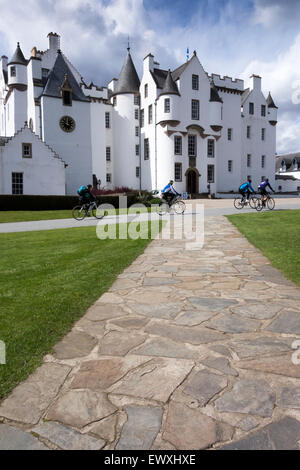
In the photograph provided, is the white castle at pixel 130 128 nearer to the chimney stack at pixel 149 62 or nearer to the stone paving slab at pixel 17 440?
the chimney stack at pixel 149 62

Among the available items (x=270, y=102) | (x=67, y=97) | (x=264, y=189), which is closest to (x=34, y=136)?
(x=67, y=97)

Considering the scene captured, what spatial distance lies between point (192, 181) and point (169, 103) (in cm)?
1040

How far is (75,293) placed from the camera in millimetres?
5238

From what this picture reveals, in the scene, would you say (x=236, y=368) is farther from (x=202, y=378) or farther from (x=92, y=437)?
(x=92, y=437)

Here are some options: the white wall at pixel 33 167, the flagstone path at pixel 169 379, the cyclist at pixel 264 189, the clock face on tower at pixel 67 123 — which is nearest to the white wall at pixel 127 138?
the clock face on tower at pixel 67 123

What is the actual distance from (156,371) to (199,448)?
3.06ft

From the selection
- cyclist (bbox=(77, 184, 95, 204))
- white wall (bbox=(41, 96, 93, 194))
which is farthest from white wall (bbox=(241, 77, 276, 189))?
cyclist (bbox=(77, 184, 95, 204))

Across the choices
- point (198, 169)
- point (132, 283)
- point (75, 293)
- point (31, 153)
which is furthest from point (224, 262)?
point (198, 169)

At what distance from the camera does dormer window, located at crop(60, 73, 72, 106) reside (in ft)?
126

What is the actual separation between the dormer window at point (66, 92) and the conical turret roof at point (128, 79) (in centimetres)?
1119

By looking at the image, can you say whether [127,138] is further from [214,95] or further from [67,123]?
[214,95]

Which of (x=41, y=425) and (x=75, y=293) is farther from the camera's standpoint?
(x=75, y=293)

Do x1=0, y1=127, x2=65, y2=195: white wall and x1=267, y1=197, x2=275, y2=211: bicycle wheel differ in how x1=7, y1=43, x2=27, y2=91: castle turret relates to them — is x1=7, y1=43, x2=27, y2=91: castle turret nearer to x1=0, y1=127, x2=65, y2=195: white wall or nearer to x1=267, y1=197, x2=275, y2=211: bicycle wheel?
x1=0, y1=127, x2=65, y2=195: white wall

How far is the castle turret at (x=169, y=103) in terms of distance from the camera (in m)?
43.1
